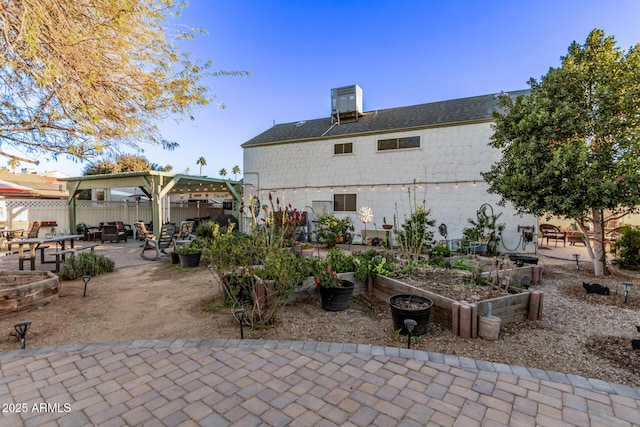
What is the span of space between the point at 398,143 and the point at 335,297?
8.85 meters

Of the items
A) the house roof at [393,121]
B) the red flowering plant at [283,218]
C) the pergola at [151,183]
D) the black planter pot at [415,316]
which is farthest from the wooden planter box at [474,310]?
the pergola at [151,183]

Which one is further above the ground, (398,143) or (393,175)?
(398,143)

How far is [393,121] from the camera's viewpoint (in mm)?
12266

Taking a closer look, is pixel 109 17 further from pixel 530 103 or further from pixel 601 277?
pixel 601 277

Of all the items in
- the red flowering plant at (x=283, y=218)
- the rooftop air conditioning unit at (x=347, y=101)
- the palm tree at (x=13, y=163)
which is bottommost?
the red flowering plant at (x=283, y=218)

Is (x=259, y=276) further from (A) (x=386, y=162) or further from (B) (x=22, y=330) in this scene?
(A) (x=386, y=162)

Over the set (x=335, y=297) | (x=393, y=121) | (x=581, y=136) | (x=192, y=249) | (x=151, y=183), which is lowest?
(x=335, y=297)

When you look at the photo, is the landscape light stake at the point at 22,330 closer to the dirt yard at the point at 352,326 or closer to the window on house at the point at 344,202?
the dirt yard at the point at 352,326

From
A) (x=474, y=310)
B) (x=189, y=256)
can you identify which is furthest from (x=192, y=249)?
(x=474, y=310)

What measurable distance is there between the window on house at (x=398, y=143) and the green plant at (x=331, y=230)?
11.2 feet

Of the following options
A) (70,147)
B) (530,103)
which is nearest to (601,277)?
(530,103)

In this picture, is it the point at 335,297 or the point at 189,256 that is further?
the point at 189,256

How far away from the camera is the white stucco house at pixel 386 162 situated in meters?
10.4

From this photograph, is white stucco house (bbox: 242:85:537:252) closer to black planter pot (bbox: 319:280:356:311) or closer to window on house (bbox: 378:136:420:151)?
window on house (bbox: 378:136:420:151)
